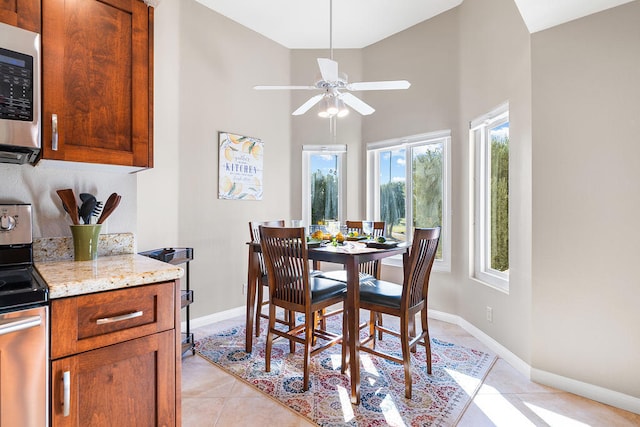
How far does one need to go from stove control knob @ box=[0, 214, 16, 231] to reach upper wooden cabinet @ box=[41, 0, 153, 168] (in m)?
0.33

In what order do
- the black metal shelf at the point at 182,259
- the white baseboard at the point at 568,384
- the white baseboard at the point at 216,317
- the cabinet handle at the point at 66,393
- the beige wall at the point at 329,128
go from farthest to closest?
the beige wall at the point at 329,128, the white baseboard at the point at 216,317, the black metal shelf at the point at 182,259, the white baseboard at the point at 568,384, the cabinet handle at the point at 66,393

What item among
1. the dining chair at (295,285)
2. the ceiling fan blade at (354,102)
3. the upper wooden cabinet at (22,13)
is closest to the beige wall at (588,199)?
Result: the ceiling fan blade at (354,102)

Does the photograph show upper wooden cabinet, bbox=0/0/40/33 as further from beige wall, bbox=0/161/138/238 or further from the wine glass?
the wine glass

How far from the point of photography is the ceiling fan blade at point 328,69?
2.33 metres

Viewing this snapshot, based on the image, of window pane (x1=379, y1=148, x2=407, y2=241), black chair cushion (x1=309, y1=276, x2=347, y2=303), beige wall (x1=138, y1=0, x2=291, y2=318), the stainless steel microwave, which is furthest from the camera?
window pane (x1=379, y1=148, x2=407, y2=241)

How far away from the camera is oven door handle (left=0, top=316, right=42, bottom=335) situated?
948 mm

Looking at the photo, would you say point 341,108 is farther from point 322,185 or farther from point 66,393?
point 66,393

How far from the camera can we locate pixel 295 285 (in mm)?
2273

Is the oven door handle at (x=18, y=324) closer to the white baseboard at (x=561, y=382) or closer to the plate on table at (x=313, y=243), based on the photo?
the plate on table at (x=313, y=243)

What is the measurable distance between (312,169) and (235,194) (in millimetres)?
1115

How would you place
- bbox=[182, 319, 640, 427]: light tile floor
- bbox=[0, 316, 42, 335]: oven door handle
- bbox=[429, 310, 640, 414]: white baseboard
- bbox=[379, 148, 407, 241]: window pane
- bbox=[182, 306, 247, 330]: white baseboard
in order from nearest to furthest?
bbox=[0, 316, 42, 335]: oven door handle → bbox=[182, 319, 640, 427]: light tile floor → bbox=[429, 310, 640, 414]: white baseboard → bbox=[182, 306, 247, 330]: white baseboard → bbox=[379, 148, 407, 241]: window pane

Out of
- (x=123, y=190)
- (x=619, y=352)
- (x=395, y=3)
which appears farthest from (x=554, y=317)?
(x=395, y=3)

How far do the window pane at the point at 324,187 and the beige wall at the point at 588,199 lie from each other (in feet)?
7.72

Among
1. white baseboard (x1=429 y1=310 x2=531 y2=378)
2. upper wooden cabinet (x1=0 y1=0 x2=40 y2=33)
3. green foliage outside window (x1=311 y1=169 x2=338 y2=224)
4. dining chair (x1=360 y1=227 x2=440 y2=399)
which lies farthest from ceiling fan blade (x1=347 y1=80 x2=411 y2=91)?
white baseboard (x1=429 y1=310 x2=531 y2=378)
